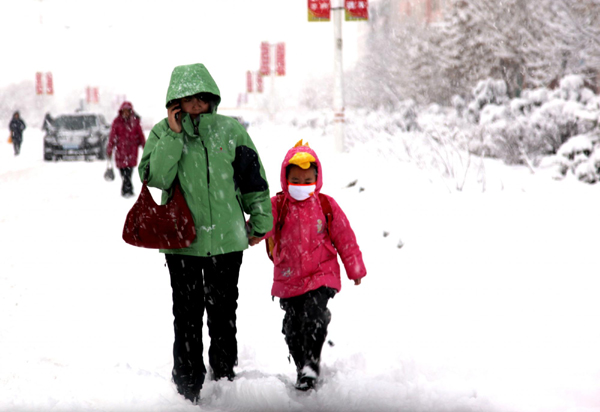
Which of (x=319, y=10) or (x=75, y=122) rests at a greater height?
(x=319, y=10)

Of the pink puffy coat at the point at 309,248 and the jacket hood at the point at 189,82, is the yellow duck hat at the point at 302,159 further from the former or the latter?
the jacket hood at the point at 189,82

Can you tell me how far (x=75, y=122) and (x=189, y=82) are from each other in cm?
1686

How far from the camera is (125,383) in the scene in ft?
10.4

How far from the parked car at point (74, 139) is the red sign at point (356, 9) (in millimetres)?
8535

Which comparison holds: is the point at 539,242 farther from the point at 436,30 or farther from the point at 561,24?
the point at 436,30

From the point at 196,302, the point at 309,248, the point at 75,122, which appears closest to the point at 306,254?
the point at 309,248

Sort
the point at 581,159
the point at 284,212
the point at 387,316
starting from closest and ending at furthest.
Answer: the point at 284,212 < the point at 387,316 < the point at 581,159

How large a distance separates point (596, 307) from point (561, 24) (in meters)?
10.3

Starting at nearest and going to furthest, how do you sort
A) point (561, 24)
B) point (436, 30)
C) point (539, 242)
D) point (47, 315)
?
point (47, 315), point (539, 242), point (561, 24), point (436, 30)

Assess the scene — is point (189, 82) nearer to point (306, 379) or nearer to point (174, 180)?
point (174, 180)

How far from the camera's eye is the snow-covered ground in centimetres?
326

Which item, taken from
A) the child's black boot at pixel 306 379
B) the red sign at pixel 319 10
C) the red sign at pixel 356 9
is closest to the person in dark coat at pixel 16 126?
the red sign at pixel 319 10

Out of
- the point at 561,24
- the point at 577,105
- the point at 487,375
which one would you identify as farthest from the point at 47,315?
the point at 561,24

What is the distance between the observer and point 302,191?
11.1 feet
